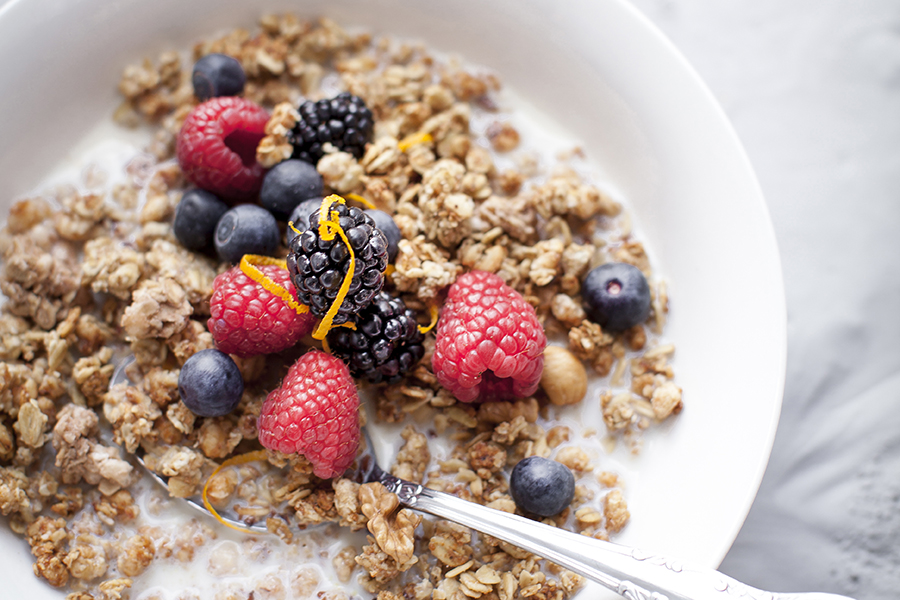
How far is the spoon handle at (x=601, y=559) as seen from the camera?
2.96ft

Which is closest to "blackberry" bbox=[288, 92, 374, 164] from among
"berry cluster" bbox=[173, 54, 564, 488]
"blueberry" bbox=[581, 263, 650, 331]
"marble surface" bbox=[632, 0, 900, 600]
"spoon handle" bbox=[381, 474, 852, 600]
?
"berry cluster" bbox=[173, 54, 564, 488]

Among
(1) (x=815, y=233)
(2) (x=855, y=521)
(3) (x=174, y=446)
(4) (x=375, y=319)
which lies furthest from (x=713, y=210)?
(3) (x=174, y=446)

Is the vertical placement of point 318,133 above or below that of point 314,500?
above

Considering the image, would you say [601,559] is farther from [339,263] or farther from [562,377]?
[339,263]

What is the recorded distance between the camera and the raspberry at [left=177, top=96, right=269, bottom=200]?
1183 millimetres

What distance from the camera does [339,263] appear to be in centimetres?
95

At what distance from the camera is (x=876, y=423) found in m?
1.44

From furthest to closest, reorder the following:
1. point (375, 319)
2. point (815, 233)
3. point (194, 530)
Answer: point (815, 233) < point (194, 530) < point (375, 319)

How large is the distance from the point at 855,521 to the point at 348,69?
148 centimetres

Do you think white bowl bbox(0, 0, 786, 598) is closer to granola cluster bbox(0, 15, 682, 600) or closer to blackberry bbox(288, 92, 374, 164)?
granola cluster bbox(0, 15, 682, 600)

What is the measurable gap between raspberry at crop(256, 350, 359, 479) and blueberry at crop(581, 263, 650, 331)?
18.8 inches

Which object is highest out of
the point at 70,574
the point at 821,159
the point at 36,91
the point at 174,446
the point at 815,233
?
the point at 821,159

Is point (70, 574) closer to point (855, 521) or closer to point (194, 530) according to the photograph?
point (194, 530)

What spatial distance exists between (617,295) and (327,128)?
624 millimetres
